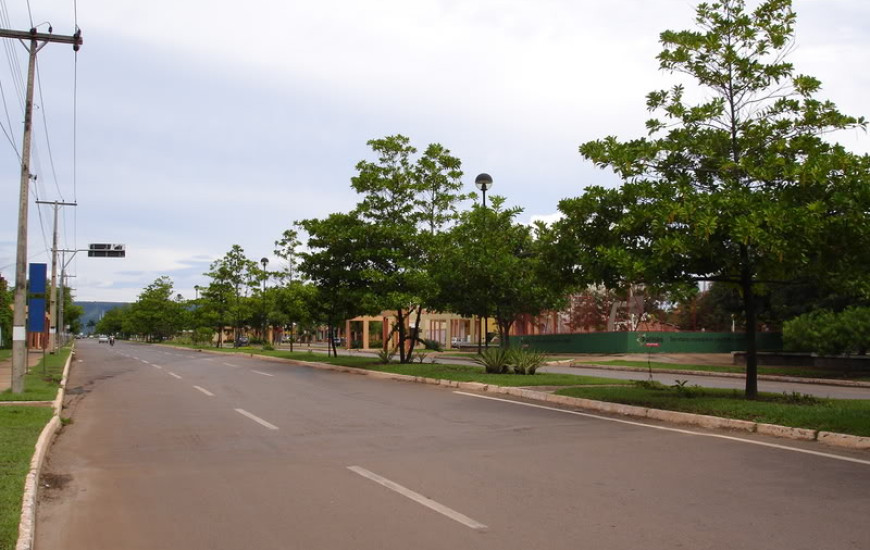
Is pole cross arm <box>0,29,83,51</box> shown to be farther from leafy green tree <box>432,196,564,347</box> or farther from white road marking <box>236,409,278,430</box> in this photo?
leafy green tree <box>432,196,564,347</box>

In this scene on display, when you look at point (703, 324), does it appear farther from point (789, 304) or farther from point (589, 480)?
point (589, 480)

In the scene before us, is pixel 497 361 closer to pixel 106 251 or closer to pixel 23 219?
pixel 23 219

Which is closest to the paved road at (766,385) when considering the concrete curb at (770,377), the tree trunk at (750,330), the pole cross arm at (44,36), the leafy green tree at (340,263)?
the concrete curb at (770,377)

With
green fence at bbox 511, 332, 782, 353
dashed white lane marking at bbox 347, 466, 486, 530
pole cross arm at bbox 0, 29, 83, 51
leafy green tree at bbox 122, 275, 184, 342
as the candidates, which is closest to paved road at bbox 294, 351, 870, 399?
dashed white lane marking at bbox 347, 466, 486, 530

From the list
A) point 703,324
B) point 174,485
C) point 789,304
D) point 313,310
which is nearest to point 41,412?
point 174,485

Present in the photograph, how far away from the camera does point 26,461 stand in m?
7.78

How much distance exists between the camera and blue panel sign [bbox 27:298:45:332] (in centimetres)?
2022

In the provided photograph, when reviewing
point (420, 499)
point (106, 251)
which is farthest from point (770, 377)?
point (106, 251)

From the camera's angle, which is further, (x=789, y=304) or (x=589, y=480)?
(x=789, y=304)

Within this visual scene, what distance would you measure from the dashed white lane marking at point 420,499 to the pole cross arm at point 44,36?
44.2ft

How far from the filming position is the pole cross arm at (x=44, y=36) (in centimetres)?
1616

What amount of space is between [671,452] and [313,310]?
26.6 meters

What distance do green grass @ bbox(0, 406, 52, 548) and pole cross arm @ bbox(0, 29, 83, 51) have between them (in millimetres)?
8439

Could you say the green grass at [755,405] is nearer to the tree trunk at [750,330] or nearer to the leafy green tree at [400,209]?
the tree trunk at [750,330]
